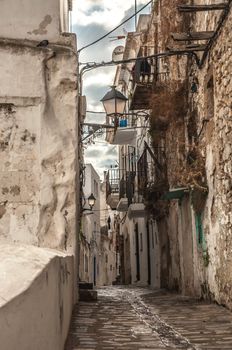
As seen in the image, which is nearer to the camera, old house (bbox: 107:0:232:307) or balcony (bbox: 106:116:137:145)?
old house (bbox: 107:0:232:307)

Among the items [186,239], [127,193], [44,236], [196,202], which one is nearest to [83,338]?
[44,236]

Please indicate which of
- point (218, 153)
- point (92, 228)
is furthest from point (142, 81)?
point (92, 228)

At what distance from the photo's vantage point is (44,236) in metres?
7.22

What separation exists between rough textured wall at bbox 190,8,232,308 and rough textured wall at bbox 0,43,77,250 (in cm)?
242

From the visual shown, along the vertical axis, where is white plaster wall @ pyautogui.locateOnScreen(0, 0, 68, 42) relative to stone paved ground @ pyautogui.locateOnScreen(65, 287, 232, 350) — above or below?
above

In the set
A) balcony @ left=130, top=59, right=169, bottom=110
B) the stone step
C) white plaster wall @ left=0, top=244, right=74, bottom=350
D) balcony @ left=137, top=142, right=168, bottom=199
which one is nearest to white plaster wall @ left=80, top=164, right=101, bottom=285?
balcony @ left=137, top=142, right=168, bottom=199

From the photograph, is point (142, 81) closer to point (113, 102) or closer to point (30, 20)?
point (113, 102)

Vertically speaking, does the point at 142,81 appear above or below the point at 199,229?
above

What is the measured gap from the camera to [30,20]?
25.4ft

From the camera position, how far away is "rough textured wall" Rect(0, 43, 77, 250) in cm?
719

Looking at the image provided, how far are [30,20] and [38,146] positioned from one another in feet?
6.08

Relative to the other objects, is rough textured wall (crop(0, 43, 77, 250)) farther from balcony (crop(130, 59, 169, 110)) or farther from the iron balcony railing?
the iron balcony railing

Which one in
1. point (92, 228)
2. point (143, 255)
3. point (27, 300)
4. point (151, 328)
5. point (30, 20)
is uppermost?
point (30, 20)

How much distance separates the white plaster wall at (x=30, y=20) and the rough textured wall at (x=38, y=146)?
0.26 meters
